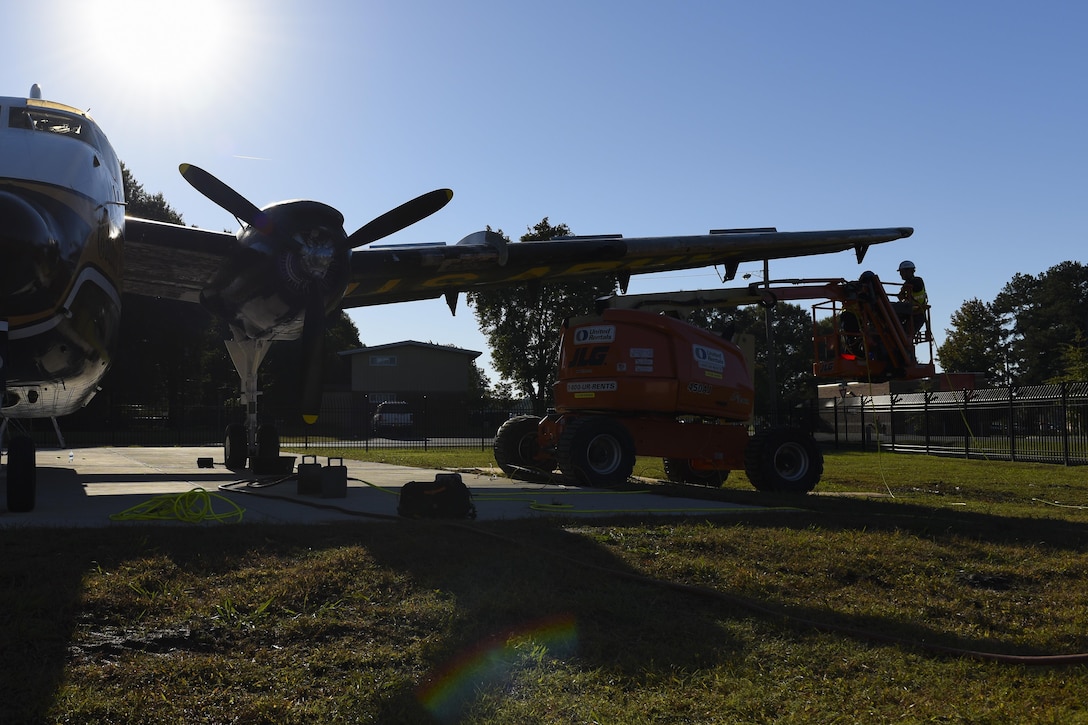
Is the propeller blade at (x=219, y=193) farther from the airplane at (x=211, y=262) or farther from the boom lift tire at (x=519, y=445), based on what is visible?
the boom lift tire at (x=519, y=445)

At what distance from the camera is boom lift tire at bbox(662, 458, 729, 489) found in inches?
591

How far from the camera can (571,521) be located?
8609mm

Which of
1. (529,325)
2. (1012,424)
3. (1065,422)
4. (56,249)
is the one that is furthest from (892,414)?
(529,325)

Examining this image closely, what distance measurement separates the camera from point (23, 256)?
8.38m

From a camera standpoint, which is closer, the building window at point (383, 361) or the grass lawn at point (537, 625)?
the grass lawn at point (537, 625)

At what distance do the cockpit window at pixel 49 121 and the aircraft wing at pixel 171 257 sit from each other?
1743 mm

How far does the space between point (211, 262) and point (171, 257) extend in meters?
0.68

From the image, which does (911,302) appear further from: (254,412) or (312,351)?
(254,412)

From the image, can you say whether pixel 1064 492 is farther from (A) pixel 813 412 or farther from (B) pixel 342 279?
(A) pixel 813 412

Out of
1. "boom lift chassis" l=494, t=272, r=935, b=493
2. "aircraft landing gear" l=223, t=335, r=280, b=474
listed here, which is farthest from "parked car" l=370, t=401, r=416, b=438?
"boom lift chassis" l=494, t=272, r=935, b=493

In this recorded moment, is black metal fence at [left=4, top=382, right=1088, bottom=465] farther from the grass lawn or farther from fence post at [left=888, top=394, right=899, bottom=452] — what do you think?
the grass lawn

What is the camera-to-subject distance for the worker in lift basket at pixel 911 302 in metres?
13.7

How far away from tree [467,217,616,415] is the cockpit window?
4733cm

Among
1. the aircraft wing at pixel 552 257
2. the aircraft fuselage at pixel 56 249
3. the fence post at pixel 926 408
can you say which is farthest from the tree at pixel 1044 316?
the aircraft fuselage at pixel 56 249
